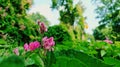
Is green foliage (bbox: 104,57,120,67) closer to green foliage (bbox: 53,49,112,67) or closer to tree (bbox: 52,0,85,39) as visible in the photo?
green foliage (bbox: 53,49,112,67)

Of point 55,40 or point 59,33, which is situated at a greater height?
point 59,33

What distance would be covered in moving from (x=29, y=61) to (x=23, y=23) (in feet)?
48.0

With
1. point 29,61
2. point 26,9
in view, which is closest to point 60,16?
point 26,9

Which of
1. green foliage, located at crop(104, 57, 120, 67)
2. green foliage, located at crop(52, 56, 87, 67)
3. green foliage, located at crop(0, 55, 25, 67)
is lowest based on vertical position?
green foliage, located at crop(104, 57, 120, 67)

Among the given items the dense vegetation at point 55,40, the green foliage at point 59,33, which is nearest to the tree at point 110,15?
the dense vegetation at point 55,40

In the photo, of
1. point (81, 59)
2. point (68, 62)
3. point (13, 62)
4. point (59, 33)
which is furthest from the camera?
point (59, 33)

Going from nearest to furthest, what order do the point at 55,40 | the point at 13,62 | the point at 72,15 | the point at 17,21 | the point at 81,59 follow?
the point at 13,62
the point at 81,59
the point at 17,21
the point at 55,40
the point at 72,15

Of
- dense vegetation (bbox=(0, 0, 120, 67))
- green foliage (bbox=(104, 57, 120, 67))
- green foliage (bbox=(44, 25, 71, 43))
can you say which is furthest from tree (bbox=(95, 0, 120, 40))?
green foliage (bbox=(104, 57, 120, 67))

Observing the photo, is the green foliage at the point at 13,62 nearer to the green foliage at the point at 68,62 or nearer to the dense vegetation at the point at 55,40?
the dense vegetation at the point at 55,40

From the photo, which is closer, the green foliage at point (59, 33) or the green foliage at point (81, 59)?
the green foliage at point (81, 59)

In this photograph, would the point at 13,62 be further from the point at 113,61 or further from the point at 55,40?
the point at 55,40

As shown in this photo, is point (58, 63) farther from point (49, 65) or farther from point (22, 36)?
point (22, 36)

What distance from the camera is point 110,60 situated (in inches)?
33.9

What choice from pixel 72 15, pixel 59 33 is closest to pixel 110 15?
pixel 72 15
